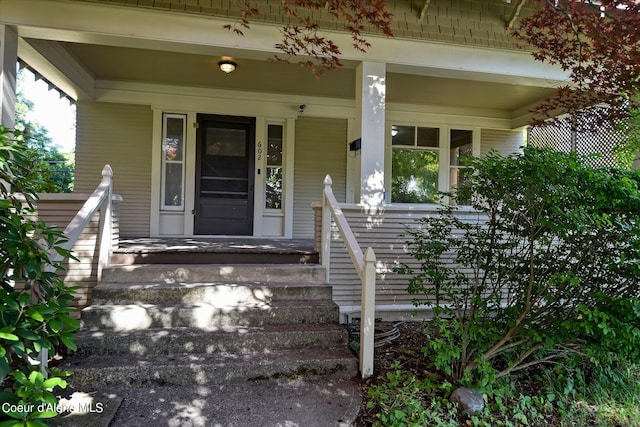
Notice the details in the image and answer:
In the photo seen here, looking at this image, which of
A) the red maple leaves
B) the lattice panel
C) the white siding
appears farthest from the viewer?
the white siding

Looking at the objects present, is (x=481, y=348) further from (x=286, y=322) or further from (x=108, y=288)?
(x=108, y=288)

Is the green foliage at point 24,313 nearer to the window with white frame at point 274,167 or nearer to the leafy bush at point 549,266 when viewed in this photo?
the leafy bush at point 549,266

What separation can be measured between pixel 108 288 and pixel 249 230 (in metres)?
2.81

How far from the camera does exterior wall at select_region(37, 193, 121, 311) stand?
3.49 meters

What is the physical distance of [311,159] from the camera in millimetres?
6379

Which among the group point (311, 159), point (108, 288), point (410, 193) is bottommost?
point (108, 288)

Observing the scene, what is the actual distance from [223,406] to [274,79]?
4.38 m

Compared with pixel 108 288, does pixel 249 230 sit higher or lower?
higher

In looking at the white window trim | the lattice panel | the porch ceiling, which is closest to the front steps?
the white window trim

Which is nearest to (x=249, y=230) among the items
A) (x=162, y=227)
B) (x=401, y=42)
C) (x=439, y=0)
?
(x=162, y=227)

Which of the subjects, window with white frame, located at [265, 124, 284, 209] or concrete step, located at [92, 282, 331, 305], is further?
window with white frame, located at [265, 124, 284, 209]

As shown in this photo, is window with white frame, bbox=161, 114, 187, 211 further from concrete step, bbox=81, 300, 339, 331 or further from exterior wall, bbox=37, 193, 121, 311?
concrete step, bbox=81, 300, 339, 331

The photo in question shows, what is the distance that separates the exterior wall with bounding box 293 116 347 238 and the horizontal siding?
2022mm

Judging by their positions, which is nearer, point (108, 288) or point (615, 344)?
point (615, 344)
